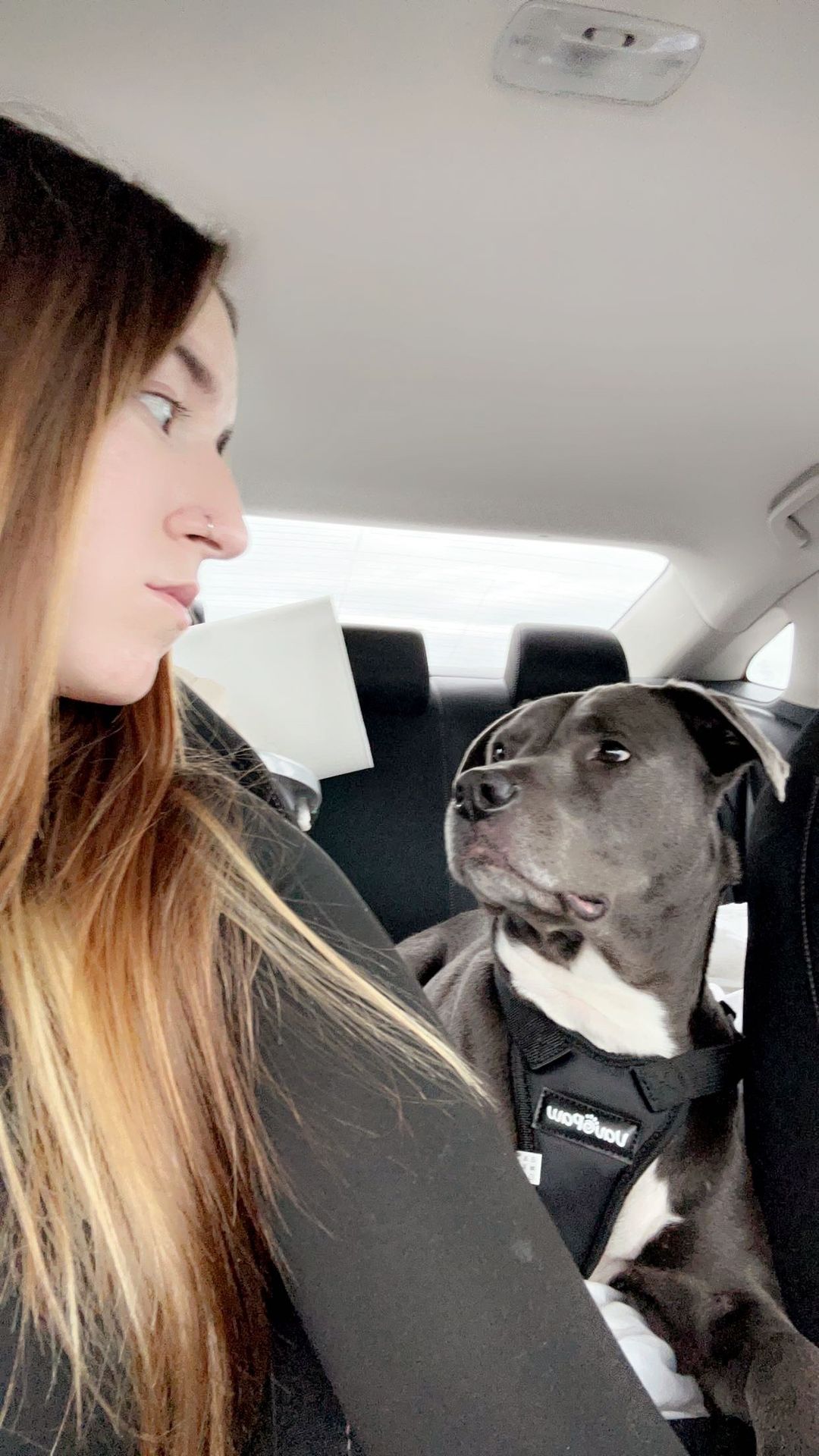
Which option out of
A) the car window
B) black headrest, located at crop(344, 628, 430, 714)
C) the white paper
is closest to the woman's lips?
the white paper

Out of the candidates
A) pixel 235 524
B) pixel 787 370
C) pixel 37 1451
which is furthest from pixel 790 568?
pixel 37 1451

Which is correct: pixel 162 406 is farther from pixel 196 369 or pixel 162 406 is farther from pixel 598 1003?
pixel 598 1003

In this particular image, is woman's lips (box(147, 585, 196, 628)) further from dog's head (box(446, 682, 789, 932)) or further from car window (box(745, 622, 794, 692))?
car window (box(745, 622, 794, 692))

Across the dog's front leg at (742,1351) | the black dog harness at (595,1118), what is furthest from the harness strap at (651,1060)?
the dog's front leg at (742,1351)

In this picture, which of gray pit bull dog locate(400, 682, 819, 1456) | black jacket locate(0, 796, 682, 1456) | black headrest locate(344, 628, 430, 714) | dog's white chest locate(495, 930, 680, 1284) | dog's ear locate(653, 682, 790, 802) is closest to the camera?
black jacket locate(0, 796, 682, 1456)

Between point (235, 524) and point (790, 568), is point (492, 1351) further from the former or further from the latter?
point (790, 568)


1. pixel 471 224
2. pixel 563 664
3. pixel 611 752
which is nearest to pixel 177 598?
pixel 611 752

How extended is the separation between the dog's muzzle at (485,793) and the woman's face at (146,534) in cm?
72

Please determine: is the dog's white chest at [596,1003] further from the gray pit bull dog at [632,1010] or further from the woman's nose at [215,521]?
the woman's nose at [215,521]

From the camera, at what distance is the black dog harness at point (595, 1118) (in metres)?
1.40

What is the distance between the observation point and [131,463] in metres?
0.89

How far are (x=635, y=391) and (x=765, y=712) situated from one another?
1.46 metres

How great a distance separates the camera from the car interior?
1388 millimetres

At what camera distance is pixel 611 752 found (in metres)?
1.75
